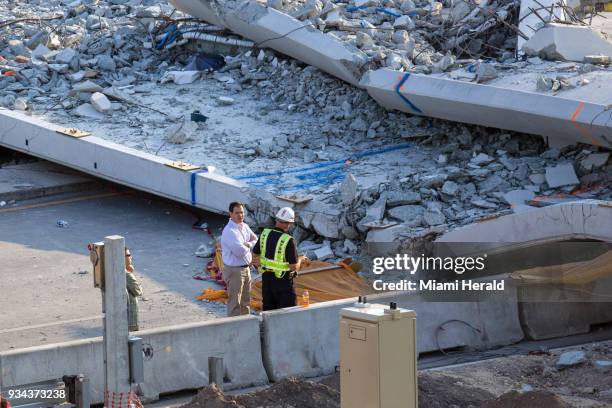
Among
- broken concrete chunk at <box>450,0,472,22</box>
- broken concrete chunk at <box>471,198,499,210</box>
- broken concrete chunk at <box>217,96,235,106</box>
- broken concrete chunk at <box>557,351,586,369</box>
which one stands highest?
broken concrete chunk at <box>450,0,472,22</box>

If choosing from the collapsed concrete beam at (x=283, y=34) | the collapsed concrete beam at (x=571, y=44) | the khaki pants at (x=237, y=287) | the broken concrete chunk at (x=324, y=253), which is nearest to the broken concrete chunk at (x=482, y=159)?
the collapsed concrete beam at (x=571, y=44)

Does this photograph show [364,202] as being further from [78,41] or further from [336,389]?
[78,41]

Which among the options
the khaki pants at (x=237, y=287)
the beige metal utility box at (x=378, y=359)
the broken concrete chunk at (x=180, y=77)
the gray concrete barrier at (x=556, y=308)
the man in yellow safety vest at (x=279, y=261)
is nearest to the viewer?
the beige metal utility box at (x=378, y=359)

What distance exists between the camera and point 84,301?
45.0 feet

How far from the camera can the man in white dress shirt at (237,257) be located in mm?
12227

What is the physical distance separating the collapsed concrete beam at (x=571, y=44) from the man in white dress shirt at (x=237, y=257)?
6190 mm

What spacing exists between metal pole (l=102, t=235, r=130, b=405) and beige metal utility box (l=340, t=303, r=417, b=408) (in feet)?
4.92

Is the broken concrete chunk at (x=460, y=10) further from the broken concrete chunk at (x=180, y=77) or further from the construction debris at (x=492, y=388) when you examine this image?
the construction debris at (x=492, y=388)

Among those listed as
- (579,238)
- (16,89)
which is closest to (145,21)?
(16,89)

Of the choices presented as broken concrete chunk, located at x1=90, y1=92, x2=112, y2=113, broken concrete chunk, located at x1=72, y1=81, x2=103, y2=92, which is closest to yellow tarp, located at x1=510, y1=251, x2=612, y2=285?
broken concrete chunk, located at x1=90, y1=92, x2=112, y2=113

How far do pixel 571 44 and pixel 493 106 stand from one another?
226 centimetres

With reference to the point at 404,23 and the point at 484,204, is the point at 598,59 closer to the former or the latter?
the point at 484,204

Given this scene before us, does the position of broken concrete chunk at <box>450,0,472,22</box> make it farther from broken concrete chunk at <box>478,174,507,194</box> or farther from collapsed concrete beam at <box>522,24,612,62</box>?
broken concrete chunk at <box>478,174,507,194</box>

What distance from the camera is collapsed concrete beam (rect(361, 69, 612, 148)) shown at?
559 inches
